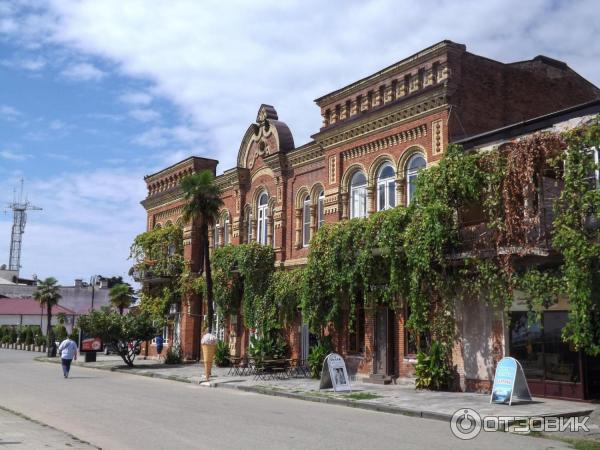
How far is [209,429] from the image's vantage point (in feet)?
40.2

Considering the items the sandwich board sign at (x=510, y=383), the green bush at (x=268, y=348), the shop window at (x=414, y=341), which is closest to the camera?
the sandwich board sign at (x=510, y=383)

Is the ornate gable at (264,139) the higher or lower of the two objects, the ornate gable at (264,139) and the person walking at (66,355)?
the higher

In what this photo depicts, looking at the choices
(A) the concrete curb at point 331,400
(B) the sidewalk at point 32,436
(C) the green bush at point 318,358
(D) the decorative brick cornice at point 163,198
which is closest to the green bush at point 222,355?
(A) the concrete curb at point 331,400

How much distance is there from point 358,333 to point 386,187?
208 inches

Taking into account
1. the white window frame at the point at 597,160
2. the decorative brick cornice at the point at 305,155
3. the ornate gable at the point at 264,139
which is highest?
the ornate gable at the point at 264,139

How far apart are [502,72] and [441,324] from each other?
29.3 feet

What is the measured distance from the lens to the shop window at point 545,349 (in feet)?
54.2

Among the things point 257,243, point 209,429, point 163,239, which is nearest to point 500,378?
point 209,429

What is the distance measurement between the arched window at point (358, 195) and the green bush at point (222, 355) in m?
9.45

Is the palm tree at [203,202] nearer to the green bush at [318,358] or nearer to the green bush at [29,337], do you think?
the green bush at [318,358]

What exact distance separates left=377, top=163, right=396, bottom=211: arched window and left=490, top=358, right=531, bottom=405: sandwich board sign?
7.92 m

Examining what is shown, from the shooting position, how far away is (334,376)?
62.1ft

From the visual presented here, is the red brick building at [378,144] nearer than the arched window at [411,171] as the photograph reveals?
Yes

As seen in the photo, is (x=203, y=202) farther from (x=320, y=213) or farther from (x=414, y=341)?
(x=414, y=341)
